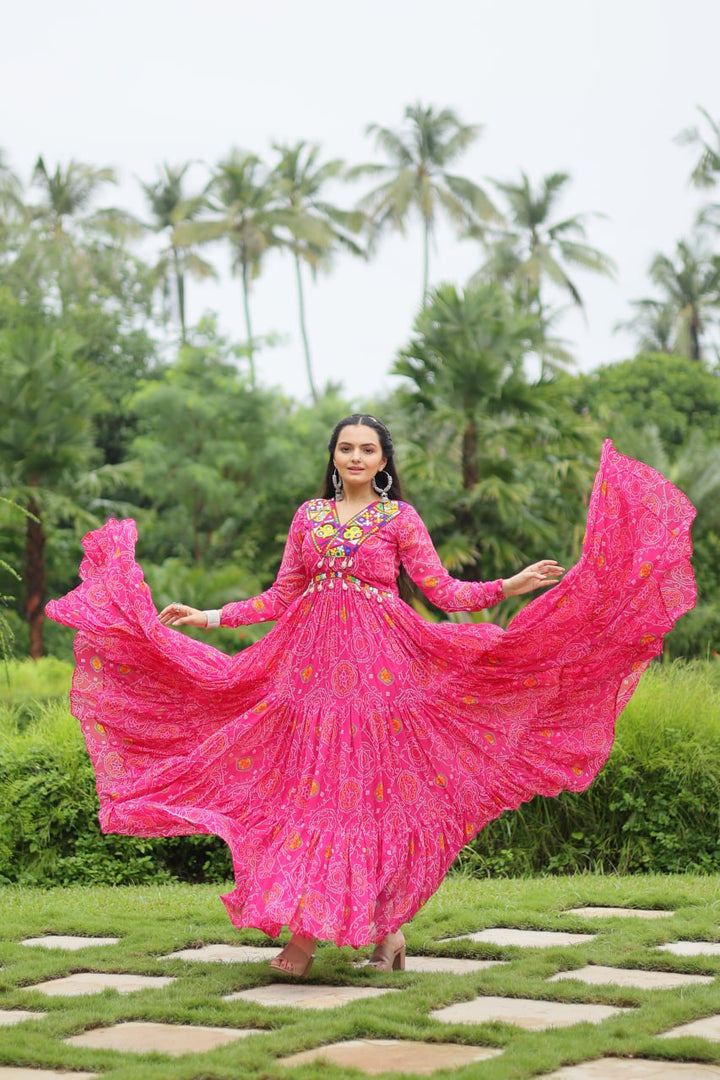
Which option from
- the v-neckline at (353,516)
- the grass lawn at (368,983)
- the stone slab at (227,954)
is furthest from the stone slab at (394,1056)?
the v-neckline at (353,516)

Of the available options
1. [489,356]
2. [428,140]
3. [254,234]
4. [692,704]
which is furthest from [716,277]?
[692,704]

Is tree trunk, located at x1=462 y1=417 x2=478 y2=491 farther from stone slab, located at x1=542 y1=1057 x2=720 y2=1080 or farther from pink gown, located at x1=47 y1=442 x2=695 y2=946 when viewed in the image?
stone slab, located at x1=542 y1=1057 x2=720 y2=1080

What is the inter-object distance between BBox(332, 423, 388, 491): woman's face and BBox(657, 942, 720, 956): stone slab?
1951mm

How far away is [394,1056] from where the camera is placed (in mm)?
3400

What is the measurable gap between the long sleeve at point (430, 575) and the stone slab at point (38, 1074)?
2145mm

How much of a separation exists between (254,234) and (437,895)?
31644 millimetres

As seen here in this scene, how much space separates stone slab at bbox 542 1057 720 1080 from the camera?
3.16 m

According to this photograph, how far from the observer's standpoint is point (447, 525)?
59.8ft

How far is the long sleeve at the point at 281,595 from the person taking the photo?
5.12 m

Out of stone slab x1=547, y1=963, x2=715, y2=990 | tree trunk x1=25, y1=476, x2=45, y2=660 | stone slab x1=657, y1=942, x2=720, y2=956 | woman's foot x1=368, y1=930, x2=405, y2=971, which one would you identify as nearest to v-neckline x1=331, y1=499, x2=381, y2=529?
woman's foot x1=368, y1=930, x2=405, y2=971

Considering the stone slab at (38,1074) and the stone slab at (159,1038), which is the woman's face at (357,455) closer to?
the stone slab at (159,1038)

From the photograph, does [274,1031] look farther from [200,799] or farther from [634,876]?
[634,876]

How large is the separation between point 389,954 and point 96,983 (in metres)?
0.95

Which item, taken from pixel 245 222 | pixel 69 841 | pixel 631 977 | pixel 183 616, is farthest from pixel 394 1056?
pixel 245 222
